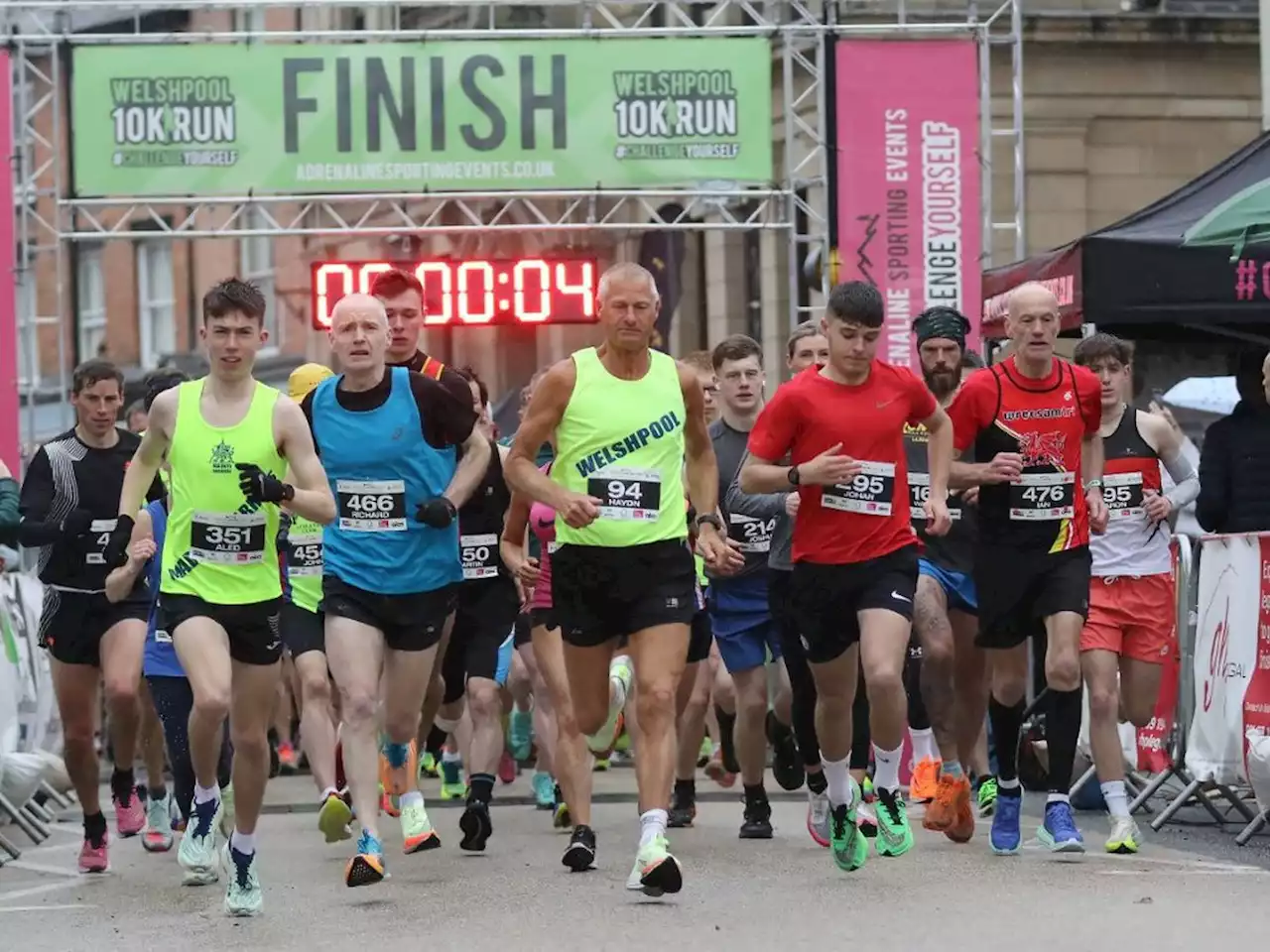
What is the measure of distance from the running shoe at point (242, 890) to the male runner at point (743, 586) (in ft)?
10.4

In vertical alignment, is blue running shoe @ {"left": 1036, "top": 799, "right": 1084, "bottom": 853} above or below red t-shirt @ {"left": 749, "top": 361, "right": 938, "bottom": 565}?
below

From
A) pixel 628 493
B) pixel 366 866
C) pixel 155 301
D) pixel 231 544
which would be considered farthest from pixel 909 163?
pixel 155 301

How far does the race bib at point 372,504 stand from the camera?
33.3 ft

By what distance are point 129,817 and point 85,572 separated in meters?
1.42

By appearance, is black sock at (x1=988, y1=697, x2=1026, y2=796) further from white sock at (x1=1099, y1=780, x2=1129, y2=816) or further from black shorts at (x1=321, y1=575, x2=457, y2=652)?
black shorts at (x1=321, y1=575, x2=457, y2=652)

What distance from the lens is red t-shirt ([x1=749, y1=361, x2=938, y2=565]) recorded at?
10.1 m

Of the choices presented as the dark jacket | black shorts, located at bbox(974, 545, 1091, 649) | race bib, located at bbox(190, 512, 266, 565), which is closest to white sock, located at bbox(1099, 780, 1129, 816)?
black shorts, located at bbox(974, 545, 1091, 649)

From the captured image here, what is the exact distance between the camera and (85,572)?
1188cm

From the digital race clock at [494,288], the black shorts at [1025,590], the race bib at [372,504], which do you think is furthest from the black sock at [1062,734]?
the digital race clock at [494,288]

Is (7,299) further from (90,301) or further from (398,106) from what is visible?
(90,301)

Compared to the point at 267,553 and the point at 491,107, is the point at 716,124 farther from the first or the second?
the point at 267,553

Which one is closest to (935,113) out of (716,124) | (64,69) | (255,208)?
(716,124)

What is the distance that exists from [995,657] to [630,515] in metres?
2.02

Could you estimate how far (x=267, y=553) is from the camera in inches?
380
